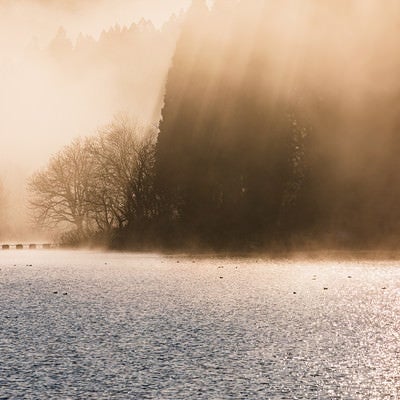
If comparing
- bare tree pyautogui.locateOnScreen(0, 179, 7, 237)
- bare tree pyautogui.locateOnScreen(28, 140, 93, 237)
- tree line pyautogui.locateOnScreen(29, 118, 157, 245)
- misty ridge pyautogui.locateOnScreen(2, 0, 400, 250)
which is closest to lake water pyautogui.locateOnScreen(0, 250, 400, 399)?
misty ridge pyautogui.locateOnScreen(2, 0, 400, 250)

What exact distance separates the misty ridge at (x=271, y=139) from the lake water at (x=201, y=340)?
86.2 ft

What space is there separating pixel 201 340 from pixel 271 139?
39302 mm

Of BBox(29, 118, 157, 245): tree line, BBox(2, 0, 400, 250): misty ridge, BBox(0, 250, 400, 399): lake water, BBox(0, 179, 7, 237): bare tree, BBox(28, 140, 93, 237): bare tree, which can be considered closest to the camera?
BBox(0, 250, 400, 399): lake water

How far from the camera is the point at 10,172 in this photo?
4112 inches

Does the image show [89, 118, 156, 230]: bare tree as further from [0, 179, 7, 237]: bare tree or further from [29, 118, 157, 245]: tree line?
[0, 179, 7, 237]: bare tree

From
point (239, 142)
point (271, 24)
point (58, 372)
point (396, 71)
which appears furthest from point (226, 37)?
point (58, 372)

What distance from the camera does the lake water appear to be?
8031 millimetres

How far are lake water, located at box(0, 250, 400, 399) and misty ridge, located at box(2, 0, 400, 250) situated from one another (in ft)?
86.2

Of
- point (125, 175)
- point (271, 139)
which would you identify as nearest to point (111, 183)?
point (125, 175)

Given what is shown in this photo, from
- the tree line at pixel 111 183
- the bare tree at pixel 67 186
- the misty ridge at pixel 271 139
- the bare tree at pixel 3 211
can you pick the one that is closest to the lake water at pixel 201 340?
the misty ridge at pixel 271 139

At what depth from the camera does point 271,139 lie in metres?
49.7

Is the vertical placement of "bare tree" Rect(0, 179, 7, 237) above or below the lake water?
above

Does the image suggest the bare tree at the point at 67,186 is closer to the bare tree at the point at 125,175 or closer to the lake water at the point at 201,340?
the bare tree at the point at 125,175

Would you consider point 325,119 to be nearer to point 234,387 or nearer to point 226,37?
point 226,37
